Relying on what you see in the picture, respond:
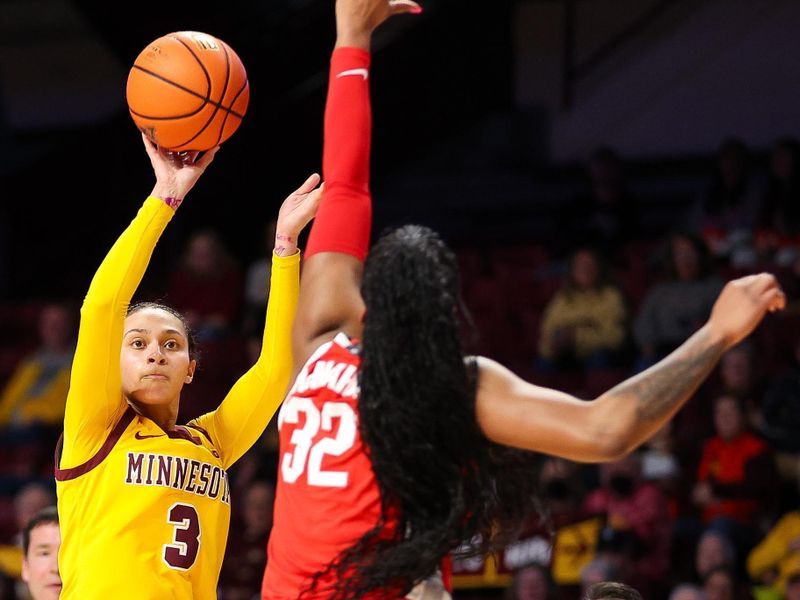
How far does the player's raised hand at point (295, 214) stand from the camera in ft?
12.3

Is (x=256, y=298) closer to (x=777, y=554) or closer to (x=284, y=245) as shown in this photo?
(x=777, y=554)

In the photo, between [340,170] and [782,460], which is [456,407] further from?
[782,460]

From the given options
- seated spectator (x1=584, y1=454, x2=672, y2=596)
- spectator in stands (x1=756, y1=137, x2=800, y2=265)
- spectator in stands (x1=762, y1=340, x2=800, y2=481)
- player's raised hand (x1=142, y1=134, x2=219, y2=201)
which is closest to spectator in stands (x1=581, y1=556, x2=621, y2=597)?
seated spectator (x1=584, y1=454, x2=672, y2=596)

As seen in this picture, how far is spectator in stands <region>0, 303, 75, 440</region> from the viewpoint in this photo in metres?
9.87

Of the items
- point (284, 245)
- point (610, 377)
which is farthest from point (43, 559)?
point (610, 377)

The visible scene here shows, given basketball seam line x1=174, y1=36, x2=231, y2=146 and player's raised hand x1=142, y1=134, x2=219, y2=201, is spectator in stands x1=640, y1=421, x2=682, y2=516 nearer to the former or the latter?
basketball seam line x1=174, y1=36, x2=231, y2=146

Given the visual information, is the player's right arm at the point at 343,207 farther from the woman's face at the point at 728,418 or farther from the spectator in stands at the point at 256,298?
the spectator in stands at the point at 256,298

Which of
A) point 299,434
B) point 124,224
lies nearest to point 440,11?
point 124,224

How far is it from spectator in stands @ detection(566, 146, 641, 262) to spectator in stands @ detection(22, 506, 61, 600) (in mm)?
6559

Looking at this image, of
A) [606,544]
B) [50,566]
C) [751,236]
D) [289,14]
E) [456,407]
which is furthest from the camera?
[289,14]

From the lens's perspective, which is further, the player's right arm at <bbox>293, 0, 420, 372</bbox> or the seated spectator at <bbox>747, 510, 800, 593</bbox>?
the seated spectator at <bbox>747, 510, 800, 593</bbox>

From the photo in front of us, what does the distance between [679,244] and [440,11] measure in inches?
179

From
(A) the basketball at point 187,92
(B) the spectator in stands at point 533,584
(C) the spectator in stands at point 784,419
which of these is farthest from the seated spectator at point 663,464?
(A) the basketball at point 187,92

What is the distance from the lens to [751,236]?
32.1 ft
